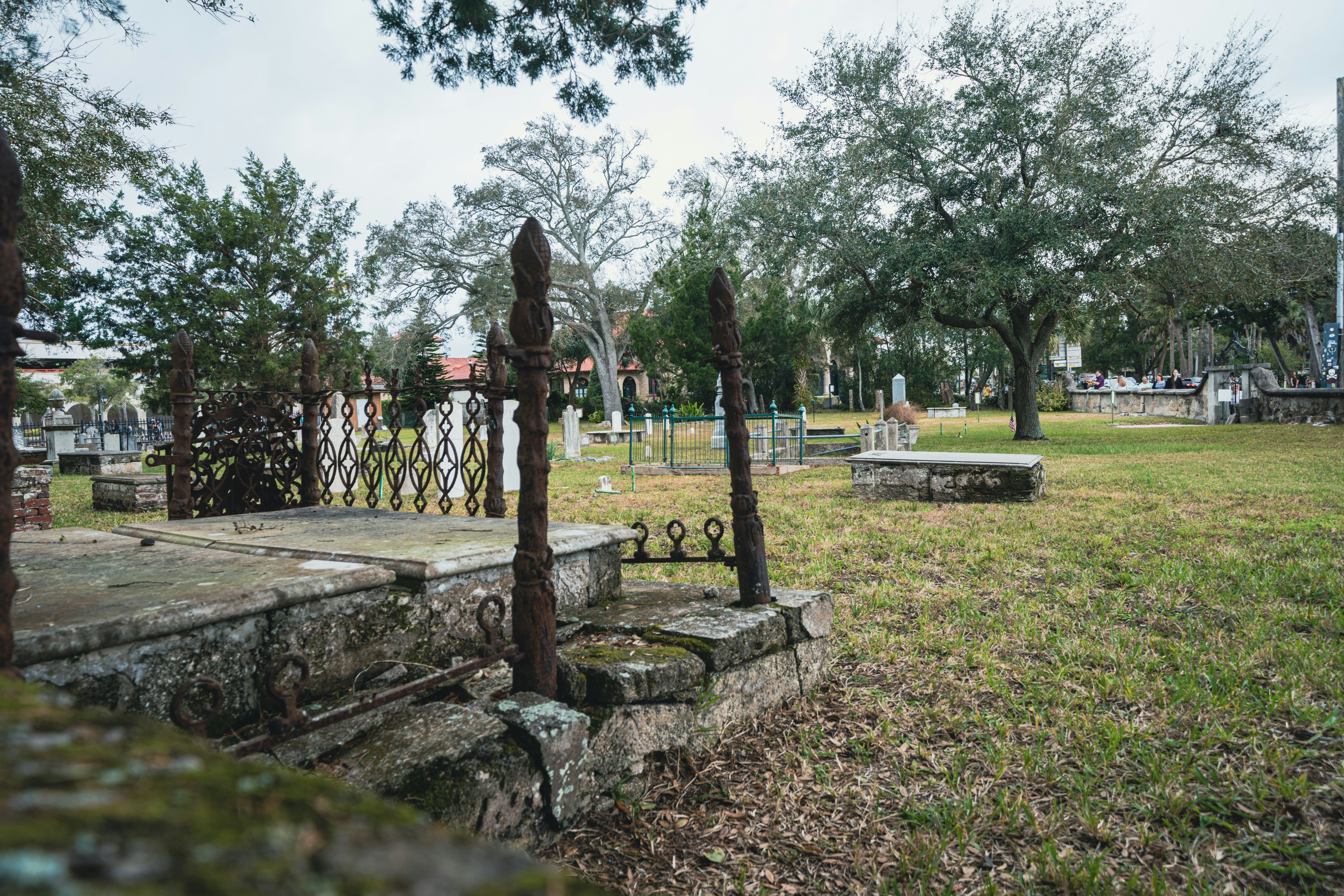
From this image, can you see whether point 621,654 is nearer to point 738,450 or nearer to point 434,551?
point 434,551

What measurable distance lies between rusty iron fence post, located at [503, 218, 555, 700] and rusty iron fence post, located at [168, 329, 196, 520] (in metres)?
2.95

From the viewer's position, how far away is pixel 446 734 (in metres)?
1.99

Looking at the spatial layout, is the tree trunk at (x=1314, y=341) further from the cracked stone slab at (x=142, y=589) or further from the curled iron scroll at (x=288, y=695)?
the curled iron scroll at (x=288, y=695)

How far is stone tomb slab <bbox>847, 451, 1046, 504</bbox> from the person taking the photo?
8.20 meters

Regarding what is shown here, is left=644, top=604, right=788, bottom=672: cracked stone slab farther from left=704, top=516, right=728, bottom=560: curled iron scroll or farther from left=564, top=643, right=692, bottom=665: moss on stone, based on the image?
left=704, top=516, right=728, bottom=560: curled iron scroll

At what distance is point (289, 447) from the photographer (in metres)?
4.78

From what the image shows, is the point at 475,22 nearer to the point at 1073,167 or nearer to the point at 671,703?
the point at 671,703

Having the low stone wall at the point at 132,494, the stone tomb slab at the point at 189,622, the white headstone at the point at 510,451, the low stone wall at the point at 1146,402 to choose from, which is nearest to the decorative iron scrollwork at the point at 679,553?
the stone tomb slab at the point at 189,622

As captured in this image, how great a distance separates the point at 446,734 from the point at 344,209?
23.0 meters

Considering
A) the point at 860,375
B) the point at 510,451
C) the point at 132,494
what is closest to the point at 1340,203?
the point at 510,451

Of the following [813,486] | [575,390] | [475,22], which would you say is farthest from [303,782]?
[575,390]

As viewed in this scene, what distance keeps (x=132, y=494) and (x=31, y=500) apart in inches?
77.5

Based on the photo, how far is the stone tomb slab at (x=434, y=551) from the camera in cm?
261

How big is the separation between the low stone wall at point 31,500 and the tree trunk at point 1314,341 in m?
36.2
